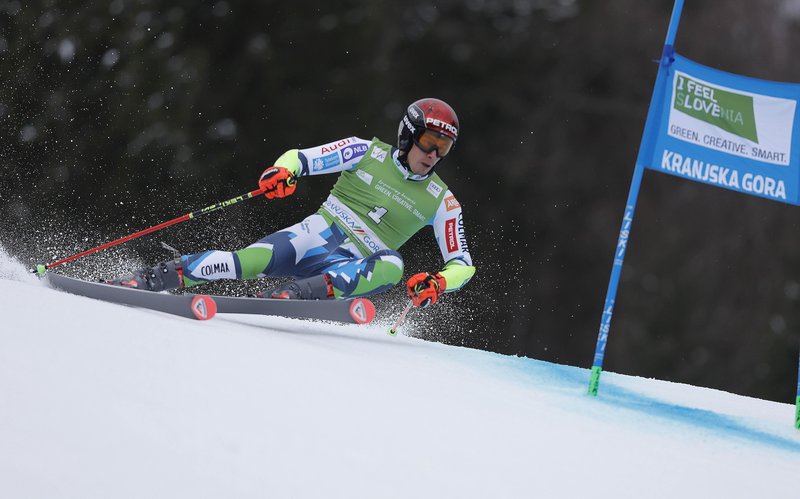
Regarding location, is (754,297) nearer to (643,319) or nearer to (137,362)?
(643,319)

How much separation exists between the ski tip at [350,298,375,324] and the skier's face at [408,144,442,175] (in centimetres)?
78

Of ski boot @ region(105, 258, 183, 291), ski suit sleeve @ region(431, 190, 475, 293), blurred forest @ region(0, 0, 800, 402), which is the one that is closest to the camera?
ski boot @ region(105, 258, 183, 291)

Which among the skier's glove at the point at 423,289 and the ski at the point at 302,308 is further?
the skier's glove at the point at 423,289

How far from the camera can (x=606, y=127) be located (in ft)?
34.4

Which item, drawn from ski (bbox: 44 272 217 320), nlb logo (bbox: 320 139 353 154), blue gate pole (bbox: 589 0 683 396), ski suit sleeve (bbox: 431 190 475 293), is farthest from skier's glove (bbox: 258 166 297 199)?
blue gate pole (bbox: 589 0 683 396)

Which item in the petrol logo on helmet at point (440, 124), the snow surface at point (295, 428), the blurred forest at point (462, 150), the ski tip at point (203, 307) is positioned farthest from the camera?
the blurred forest at point (462, 150)

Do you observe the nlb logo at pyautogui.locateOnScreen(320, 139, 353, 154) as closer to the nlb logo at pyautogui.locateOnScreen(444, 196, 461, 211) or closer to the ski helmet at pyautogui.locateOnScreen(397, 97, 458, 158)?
the ski helmet at pyautogui.locateOnScreen(397, 97, 458, 158)

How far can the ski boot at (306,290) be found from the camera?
4354 millimetres

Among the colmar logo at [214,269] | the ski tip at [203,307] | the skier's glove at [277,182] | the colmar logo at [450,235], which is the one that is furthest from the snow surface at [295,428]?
the colmar logo at [450,235]

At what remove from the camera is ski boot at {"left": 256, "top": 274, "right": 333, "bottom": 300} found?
435 cm

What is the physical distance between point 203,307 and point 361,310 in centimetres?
79

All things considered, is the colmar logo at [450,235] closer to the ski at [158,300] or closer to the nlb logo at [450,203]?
the nlb logo at [450,203]

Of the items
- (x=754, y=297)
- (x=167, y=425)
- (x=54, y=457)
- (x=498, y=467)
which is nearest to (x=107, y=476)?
(x=54, y=457)

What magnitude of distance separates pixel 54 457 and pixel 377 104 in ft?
25.9
